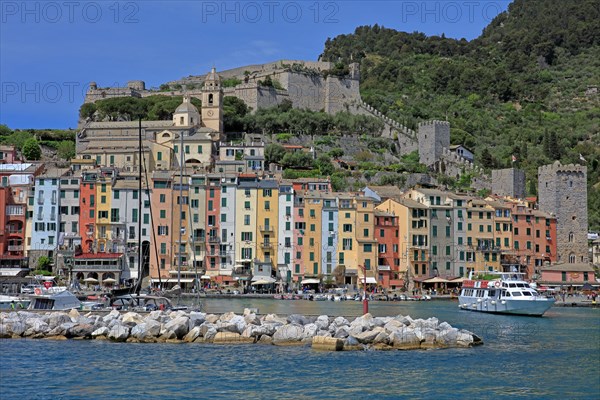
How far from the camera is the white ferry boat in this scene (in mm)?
55966

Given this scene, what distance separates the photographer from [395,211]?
76750 millimetres

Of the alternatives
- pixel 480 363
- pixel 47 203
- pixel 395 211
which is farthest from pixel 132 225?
pixel 480 363

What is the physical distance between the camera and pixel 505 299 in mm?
56906

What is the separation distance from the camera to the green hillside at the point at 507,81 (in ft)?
363

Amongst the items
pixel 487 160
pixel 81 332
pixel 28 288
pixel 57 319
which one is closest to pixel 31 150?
pixel 28 288

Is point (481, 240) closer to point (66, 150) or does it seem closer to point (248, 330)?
point (66, 150)

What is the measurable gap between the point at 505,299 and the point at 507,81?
84876 millimetres

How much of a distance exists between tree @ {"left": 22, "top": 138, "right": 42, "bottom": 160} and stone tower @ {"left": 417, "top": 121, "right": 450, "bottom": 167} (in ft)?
127

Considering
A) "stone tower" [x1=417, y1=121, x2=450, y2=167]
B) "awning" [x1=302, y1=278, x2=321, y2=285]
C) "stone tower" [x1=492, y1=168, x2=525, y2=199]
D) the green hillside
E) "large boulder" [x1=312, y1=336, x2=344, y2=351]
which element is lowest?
"large boulder" [x1=312, y1=336, x2=344, y2=351]

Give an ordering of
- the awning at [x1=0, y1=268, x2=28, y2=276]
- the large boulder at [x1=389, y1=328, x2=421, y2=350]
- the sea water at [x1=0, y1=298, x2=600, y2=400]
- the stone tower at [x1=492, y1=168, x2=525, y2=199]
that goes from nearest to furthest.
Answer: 1. the sea water at [x1=0, y1=298, x2=600, y2=400]
2. the large boulder at [x1=389, y1=328, x2=421, y2=350]
3. the awning at [x1=0, y1=268, x2=28, y2=276]
4. the stone tower at [x1=492, y1=168, x2=525, y2=199]

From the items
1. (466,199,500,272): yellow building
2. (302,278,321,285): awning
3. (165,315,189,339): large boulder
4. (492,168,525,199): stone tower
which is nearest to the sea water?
(165,315,189,339): large boulder

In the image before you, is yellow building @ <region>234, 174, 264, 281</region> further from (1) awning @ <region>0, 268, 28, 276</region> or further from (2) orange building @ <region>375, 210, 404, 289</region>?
(1) awning @ <region>0, 268, 28, 276</region>

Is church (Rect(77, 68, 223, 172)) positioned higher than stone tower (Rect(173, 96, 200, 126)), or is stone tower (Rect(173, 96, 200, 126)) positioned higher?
stone tower (Rect(173, 96, 200, 126))

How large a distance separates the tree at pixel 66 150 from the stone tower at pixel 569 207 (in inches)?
1801
